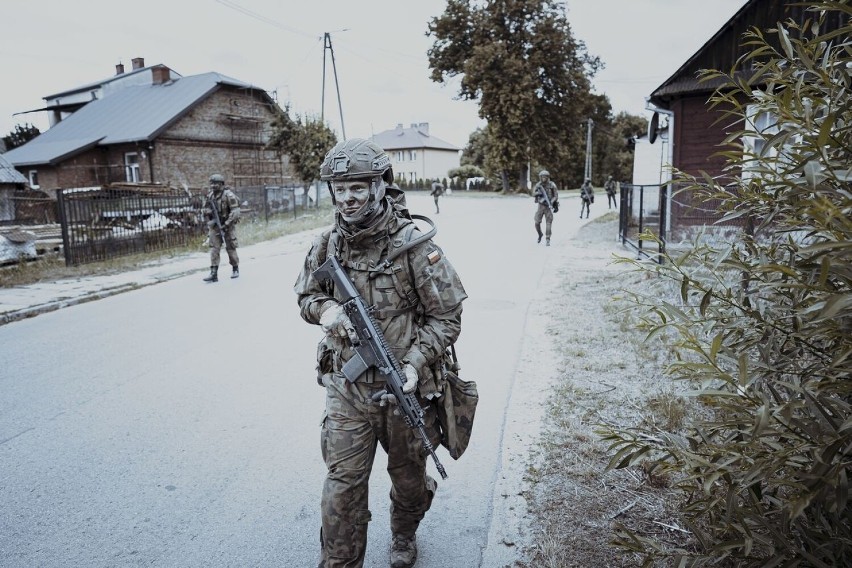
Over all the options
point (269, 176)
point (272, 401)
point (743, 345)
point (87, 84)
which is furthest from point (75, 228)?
point (87, 84)

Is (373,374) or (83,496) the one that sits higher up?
(373,374)

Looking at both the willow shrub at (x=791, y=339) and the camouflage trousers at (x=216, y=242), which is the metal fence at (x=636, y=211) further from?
the willow shrub at (x=791, y=339)

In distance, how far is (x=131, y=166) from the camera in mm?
33531

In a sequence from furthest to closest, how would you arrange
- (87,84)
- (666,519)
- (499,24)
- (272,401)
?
(87,84) → (499,24) → (272,401) → (666,519)

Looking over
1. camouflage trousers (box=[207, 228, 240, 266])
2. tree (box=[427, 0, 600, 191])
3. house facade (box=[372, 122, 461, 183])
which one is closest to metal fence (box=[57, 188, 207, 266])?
camouflage trousers (box=[207, 228, 240, 266])

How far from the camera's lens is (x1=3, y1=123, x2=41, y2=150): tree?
5394cm

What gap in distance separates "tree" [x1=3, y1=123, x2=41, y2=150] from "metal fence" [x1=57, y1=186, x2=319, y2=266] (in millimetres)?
46006

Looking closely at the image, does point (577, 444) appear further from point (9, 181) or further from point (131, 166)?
point (131, 166)

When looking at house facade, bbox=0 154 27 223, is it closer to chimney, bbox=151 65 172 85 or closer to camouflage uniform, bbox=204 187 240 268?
chimney, bbox=151 65 172 85

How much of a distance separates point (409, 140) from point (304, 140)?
48.7 m

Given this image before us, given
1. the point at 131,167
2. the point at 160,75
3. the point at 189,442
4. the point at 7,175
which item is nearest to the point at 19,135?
the point at 160,75

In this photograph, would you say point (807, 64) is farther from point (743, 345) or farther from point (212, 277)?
point (212, 277)

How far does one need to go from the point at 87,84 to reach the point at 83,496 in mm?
56661

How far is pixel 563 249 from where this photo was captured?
15.0 meters
